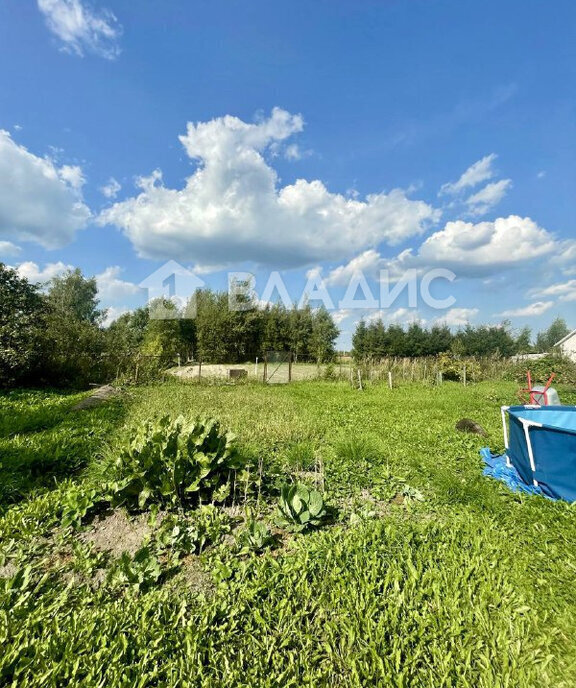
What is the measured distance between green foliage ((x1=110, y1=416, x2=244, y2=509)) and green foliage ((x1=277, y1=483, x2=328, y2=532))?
0.58 m

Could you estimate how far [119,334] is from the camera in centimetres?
Answer: 2056

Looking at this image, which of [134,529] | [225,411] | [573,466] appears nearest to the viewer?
[134,529]

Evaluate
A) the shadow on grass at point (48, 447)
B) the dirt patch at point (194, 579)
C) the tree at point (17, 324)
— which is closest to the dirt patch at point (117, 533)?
the dirt patch at point (194, 579)

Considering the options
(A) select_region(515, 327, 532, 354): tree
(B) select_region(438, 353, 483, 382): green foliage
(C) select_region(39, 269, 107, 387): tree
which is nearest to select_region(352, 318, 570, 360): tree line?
(A) select_region(515, 327, 532, 354): tree

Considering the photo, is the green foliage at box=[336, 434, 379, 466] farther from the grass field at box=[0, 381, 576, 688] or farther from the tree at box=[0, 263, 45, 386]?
the tree at box=[0, 263, 45, 386]

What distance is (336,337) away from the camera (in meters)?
33.2

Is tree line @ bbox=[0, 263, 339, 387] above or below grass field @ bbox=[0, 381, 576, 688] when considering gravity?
above

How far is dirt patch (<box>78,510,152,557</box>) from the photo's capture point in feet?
7.50

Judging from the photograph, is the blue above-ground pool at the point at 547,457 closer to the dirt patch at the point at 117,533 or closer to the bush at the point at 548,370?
the dirt patch at the point at 117,533

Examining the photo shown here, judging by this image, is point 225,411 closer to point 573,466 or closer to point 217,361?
point 573,466

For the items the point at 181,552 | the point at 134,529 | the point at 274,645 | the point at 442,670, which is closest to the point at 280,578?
the point at 274,645

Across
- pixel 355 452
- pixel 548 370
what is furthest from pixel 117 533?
pixel 548 370

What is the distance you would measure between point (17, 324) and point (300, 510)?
11.9 metres

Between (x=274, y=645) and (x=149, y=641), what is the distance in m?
0.59
